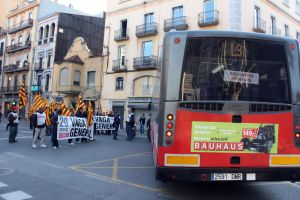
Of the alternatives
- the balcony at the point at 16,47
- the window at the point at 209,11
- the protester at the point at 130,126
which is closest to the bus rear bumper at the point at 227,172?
the protester at the point at 130,126

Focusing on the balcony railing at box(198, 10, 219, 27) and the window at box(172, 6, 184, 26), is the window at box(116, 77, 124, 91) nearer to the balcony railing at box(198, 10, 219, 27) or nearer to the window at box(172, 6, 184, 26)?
the window at box(172, 6, 184, 26)

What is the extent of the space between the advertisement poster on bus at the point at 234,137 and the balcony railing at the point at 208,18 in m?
21.4

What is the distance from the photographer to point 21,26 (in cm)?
4569

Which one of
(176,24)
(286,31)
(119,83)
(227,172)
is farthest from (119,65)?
(227,172)

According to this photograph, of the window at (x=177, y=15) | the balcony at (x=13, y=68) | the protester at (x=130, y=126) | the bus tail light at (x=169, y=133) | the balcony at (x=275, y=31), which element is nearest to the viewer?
the bus tail light at (x=169, y=133)

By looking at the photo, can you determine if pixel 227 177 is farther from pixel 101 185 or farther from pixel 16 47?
pixel 16 47

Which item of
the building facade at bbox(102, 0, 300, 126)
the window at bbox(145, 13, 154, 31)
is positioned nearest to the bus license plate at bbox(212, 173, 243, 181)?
the building facade at bbox(102, 0, 300, 126)

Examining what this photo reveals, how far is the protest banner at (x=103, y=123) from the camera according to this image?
20.0m

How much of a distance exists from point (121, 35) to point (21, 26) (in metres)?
21.1

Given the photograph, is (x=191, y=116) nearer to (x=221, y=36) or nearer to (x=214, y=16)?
(x=221, y=36)

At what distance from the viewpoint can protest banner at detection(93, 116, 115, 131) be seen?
787 inches

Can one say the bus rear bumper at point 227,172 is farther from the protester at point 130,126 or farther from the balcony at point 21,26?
the balcony at point 21,26

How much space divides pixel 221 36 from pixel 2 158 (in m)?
8.20

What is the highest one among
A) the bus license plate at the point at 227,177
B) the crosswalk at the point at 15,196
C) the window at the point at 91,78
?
the window at the point at 91,78
